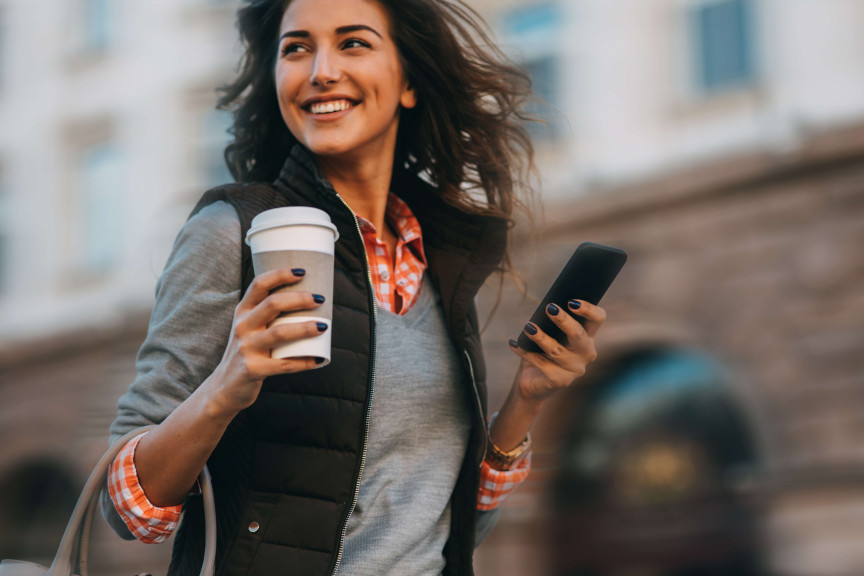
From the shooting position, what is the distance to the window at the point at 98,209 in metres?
12.6

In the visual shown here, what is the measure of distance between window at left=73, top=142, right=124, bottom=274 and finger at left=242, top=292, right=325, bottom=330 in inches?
452

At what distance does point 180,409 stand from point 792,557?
6517mm

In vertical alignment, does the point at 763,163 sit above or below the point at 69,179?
above

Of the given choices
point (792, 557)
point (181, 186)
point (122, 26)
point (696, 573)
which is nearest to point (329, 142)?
point (792, 557)

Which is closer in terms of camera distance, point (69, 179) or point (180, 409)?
point (180, 409)

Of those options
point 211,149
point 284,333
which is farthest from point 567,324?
point 211,149

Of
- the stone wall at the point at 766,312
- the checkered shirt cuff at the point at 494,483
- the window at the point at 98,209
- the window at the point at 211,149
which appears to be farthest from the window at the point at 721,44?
the window at the point at 98,209

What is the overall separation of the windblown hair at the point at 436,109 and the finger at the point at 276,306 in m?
0.79

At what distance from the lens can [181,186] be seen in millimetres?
12172

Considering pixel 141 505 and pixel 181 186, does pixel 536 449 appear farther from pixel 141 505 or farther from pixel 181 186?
pixel 141 505

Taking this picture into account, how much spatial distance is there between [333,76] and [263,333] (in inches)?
25.7

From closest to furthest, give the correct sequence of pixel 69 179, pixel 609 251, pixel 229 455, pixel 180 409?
pixel 180 409, pixel 229 455, pixel 609 251, pixel 69 179

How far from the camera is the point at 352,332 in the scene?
1760mm

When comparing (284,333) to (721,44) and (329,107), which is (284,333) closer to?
(329,107)
